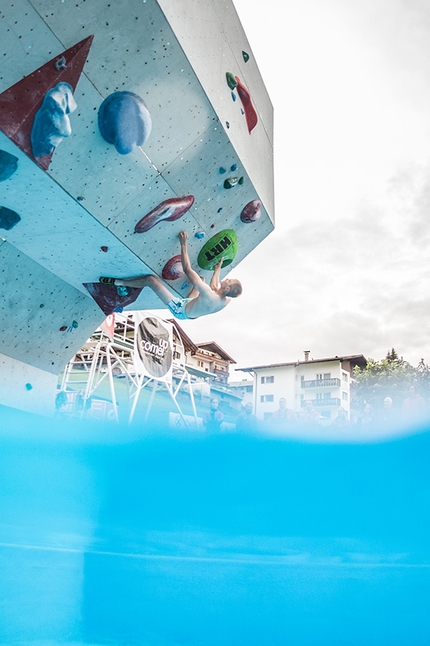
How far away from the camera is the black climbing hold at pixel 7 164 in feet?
9.81

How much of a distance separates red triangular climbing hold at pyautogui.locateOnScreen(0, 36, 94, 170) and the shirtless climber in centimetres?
187

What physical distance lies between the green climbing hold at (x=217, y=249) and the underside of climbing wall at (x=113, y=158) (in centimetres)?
1

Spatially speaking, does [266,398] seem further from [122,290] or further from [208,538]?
[122,290]

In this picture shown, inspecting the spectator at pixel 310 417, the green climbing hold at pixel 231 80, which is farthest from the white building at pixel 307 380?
the green climbing hold at pixel 231 80

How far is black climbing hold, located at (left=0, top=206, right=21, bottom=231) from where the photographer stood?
3.69 metres

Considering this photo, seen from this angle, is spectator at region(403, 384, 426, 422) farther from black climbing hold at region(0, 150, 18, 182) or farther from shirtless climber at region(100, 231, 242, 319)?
black climbing hold at region(0, 150, 18, 182)

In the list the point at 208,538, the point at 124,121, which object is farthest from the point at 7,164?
the point at 208,538

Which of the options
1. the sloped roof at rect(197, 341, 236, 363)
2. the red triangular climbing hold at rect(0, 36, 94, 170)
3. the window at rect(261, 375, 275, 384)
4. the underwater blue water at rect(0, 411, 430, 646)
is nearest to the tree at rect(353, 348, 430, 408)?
the window at rect(261, 375, 275, 384)

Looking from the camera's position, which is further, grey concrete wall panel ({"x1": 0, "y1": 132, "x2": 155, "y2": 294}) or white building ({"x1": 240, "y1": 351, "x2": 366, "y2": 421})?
white building ({"x1": 240, "y1": 351, "x2": 366, "y2": 421})

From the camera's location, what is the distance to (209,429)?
551 centimetres

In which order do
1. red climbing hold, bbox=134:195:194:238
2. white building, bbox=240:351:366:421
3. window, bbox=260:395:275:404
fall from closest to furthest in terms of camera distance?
red climbing hold, bbox=134:195:194:238
white building, bbox=240:351:366:421
window, bbox=260:395:275:404

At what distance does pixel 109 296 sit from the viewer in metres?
5.06

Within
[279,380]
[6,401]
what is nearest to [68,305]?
[6,401]

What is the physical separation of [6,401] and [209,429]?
2395 millimetres
